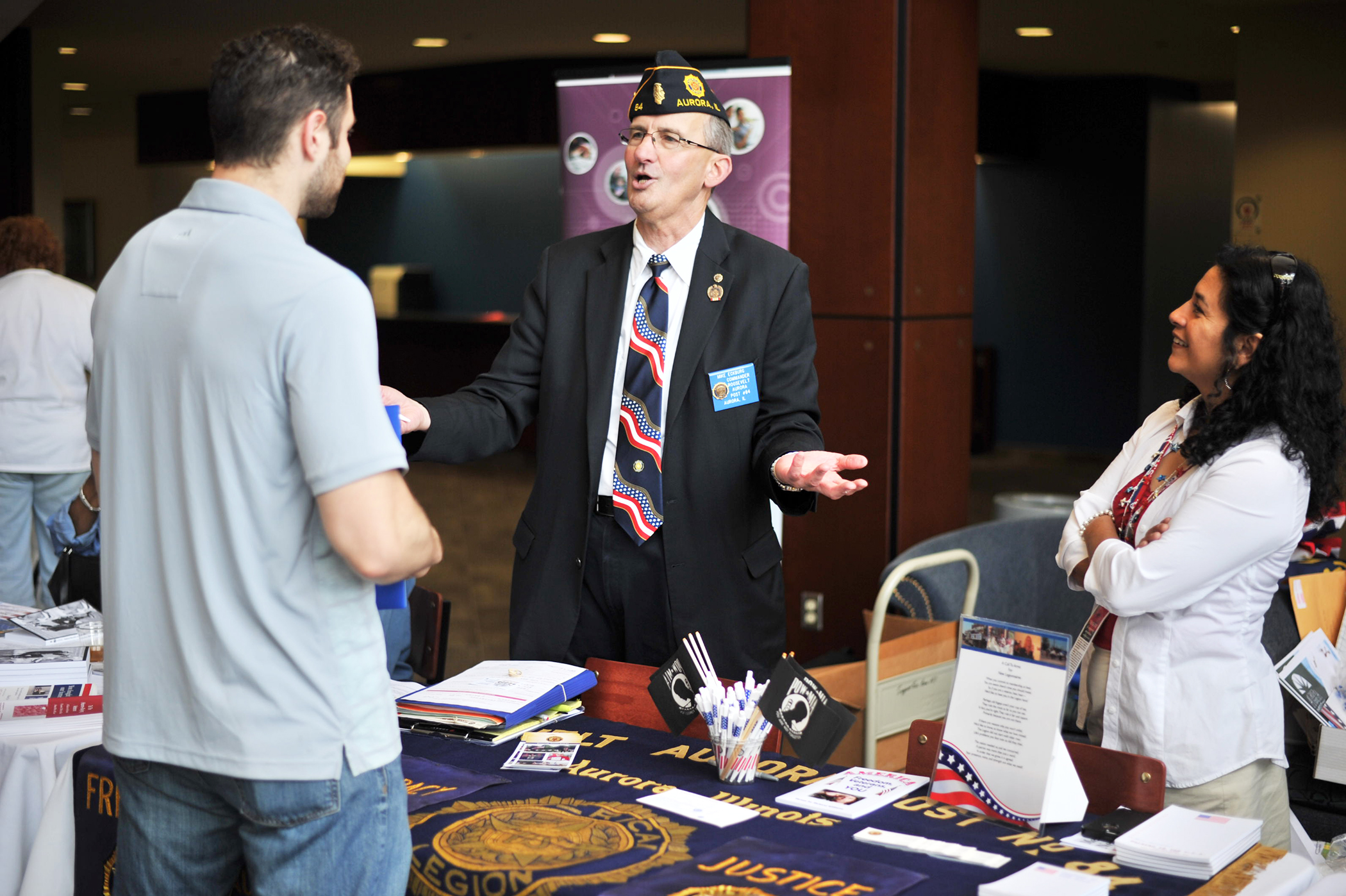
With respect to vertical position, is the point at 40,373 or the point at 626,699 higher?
the point at 40,373

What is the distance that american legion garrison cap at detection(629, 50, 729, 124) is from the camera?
97.3 inches

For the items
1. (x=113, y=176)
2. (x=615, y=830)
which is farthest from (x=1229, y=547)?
(x=113, y=176)

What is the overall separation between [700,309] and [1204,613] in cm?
108

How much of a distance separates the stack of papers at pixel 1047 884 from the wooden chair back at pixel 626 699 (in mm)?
807

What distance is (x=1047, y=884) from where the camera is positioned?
1.41 meters

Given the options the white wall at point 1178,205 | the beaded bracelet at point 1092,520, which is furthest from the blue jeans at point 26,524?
the white wall at point 1178,205

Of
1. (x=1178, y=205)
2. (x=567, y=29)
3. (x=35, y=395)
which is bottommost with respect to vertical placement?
(x=35, y=395)

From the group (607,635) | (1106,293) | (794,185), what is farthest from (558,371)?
(1106,293)

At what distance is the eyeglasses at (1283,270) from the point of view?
2154 millimetres

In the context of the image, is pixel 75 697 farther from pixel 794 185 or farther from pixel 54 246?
pixel 54 246

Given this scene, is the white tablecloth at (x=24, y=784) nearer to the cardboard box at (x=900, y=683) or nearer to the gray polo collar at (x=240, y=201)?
the gray polo collar at (x=240, y=201)

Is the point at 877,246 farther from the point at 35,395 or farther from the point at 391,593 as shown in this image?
the point at 35,395

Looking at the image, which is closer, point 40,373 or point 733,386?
point 733,386

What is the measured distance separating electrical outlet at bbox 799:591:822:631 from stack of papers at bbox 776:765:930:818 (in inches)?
103
